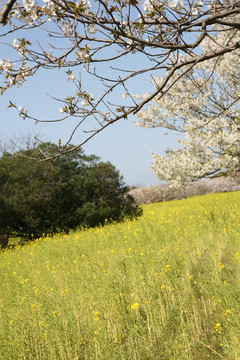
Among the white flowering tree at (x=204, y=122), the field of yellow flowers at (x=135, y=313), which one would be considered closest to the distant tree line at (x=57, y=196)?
the white flowering tree at (x=204, y=122)

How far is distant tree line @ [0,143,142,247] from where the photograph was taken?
45.5 feet

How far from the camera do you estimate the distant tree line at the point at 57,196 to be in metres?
13.9

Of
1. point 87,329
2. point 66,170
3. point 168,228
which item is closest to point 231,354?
point 87,329

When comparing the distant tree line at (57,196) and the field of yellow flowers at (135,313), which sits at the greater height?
the distant tree line at (57,196)

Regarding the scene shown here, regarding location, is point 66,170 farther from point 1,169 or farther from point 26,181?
point 1,169

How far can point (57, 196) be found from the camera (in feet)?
47.7

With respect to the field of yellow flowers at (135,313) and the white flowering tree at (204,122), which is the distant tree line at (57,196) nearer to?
the white flowering tree at (204,122)

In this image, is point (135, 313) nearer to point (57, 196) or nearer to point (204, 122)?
point (204, 122)

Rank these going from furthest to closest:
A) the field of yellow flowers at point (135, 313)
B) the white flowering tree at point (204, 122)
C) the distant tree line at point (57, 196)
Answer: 1. the distant tree line at point (57, 196)
2. the white flowering tree at point (204, 122)
3. the field of yellow flowers at point (135, 313)

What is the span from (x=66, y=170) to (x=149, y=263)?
10.4m

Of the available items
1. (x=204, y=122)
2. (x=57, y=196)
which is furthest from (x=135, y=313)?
(x=57, y=196)

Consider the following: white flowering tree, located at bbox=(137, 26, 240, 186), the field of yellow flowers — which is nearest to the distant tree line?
white flowering tree, located at bbox=(137, 26, 240, 186)

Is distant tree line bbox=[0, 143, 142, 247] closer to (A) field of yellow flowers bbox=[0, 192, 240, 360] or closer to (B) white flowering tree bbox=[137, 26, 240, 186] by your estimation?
(B) white flowering tree bbox=[137, 26, 240, 186]

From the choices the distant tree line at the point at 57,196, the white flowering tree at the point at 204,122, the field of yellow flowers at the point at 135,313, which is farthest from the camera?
the distant tree line at the point at 57,196
